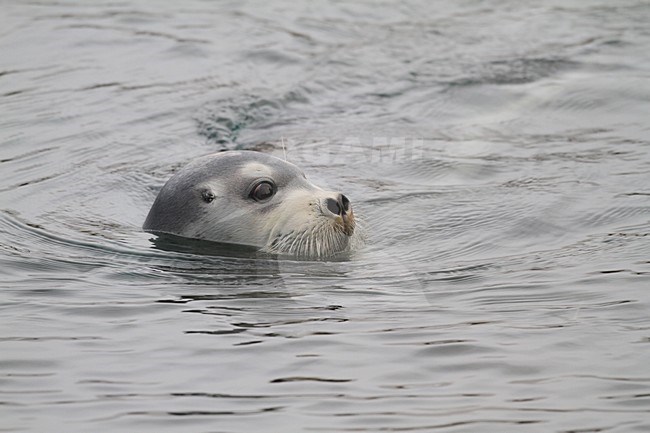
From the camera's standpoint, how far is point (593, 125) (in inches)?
383

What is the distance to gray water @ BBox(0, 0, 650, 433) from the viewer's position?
14.5 ft

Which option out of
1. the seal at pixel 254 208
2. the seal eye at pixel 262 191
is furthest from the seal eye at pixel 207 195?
the seal eye at pixel 262 191

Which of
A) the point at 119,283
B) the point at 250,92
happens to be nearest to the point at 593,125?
the point at 250,92

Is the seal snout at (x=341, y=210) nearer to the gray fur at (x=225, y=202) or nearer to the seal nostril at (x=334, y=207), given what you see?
the seal nostril at (x=334, y=207)

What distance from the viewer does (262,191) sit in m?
6.83

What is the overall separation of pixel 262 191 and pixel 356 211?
3.74 ft

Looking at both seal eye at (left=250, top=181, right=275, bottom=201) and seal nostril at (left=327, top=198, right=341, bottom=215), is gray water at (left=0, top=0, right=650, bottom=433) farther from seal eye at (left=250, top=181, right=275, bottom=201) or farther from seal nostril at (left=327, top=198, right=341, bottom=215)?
seal eye at (left=250, top=181, right=275, bottom=201)

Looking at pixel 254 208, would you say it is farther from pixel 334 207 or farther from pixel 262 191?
pixel 334 207

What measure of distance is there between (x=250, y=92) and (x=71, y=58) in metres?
2.09

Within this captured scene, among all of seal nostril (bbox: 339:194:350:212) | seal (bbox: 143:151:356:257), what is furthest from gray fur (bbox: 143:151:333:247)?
seal nostril (bbox: 339:194:350:212)

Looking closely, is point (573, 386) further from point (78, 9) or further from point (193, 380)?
point (78, 9)

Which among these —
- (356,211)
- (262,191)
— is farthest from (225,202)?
(356,211)

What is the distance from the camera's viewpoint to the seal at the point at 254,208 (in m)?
6.56

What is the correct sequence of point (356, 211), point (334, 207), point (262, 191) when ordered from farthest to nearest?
point (356, 211) → point (262, 191) → point (334, 207)
